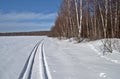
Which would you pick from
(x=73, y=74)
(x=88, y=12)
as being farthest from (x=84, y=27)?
(x=73, y=74)

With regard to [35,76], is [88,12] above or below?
above

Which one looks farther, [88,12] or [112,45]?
[88,12]

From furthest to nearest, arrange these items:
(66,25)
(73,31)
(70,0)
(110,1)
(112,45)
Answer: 1. (66,25)
2. (73,31)
3. (70,0)
4. (110,1)
5. (112,45)

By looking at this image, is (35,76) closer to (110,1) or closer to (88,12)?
(110,1)

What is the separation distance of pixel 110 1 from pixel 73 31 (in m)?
12.4

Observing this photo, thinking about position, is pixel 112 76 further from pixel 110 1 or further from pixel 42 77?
pixel 110 1

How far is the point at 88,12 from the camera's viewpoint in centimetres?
4400

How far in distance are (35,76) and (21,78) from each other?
0.49 metres

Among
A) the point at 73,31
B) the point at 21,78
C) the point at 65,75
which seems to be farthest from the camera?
the point at 73,31

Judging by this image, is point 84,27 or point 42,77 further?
point 84,27

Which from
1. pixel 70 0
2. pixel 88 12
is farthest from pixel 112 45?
pixel 88 12

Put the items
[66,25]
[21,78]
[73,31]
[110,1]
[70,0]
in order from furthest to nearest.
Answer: [66,25] < [73,31] < [70,0] < [110,1] < [21,78]

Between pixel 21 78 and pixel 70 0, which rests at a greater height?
pixel 70 0

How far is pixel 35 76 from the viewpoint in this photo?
776cm
